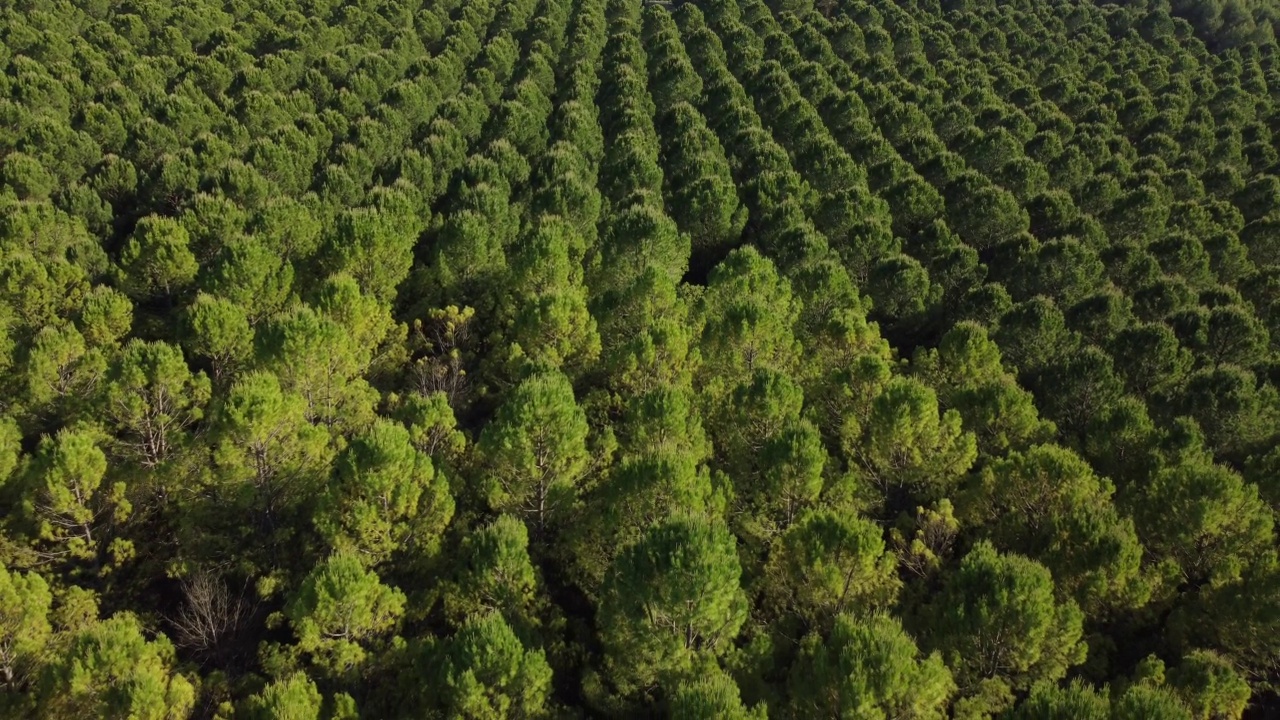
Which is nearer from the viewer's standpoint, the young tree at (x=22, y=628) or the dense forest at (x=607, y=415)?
the young tree at (x=22, y=628)

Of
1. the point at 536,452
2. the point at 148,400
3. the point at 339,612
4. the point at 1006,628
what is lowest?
the point at 148,400

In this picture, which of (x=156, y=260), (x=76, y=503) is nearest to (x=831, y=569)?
(x=76, y=503)

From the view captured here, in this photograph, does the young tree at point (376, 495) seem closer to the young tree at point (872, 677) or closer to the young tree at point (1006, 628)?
the young tree at point (872, 677)

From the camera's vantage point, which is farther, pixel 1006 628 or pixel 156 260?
pixel 156 260

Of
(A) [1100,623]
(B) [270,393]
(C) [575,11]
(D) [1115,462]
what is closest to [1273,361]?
(D) [1115,462]

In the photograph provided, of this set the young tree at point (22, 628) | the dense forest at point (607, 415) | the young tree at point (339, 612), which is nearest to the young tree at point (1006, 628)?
the dense forest at point (607, 415)

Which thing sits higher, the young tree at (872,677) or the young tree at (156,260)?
the young tree at (872,677)

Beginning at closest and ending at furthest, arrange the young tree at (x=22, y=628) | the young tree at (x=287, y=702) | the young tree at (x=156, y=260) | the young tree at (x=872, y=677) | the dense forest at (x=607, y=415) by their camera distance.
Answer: the young tree at (x=872, y=677) < the young tree at (x=287, y=702) < the young tree at (x=22, y=628) < the dense forest at (x=607, y=415) < the young tree at (x=156, y=260)

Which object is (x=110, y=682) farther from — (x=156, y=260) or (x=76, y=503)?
(x=156, y=260)

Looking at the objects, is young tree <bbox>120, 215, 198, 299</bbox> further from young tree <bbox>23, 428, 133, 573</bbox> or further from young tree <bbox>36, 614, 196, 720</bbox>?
young tree <bbox>36, 614, 196, 720</bbox>
